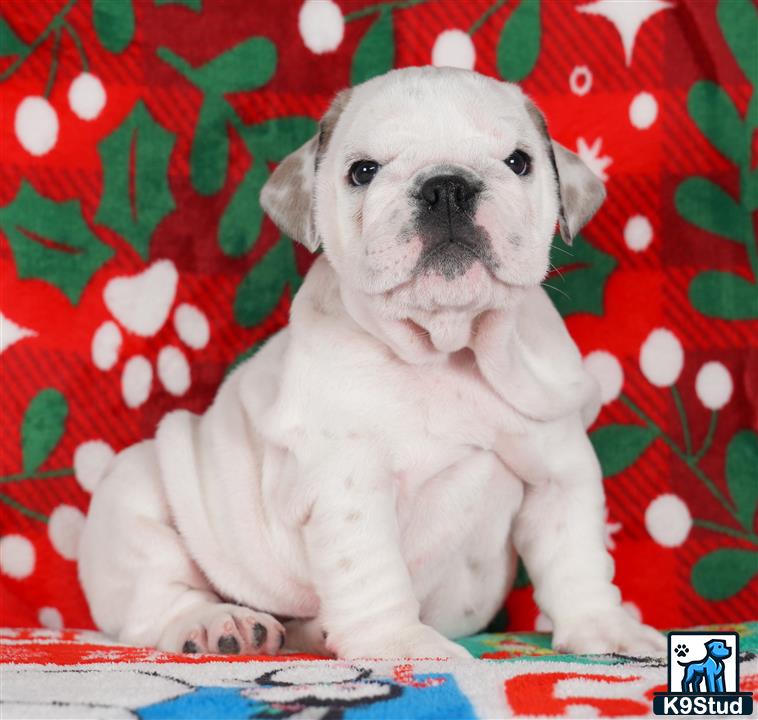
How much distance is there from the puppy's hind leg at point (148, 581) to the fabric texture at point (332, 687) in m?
0.27

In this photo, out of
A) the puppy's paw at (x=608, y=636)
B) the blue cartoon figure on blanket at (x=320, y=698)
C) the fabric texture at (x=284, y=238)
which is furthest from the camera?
the fabric texture at (x=284, y=238)

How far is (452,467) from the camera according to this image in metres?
2.31

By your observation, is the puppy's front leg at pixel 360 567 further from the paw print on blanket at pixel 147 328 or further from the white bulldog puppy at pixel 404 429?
the paw print on blanket at pixel 147 328

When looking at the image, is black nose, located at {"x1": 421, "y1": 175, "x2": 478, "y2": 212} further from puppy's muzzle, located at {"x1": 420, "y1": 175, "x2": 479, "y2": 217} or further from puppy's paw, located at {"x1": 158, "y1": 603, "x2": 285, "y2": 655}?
puppy's paw, located at {"x1": 158, "y1": 603, "x2": 285, "y2": 655}

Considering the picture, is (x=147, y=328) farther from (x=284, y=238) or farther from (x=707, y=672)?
(x=707, y=672)

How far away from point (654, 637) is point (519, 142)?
0.99 m

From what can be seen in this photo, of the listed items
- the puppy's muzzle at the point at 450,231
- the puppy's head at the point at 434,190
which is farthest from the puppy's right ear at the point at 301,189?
the puppy's muzzle at the point at 450,231

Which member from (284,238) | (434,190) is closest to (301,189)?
(434,190)

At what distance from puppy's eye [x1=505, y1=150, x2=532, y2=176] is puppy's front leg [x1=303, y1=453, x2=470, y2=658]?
→ 649 millimetres

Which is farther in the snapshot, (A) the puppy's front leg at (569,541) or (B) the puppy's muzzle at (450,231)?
(A) the puppy's front leg at (569,541)

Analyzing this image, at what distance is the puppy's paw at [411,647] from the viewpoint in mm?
2039

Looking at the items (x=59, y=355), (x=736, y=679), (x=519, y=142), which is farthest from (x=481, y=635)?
(x=59, y=355)

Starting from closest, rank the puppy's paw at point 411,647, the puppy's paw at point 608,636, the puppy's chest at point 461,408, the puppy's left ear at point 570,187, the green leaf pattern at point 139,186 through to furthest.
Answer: the puppy's paw at point 411,647
the puppy's paw at point 608,636
the puppy's chest at point 461,408
the puppy's left ear at point 570,187
the green leaf pattern at point 139,186

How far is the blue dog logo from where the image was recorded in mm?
1684
